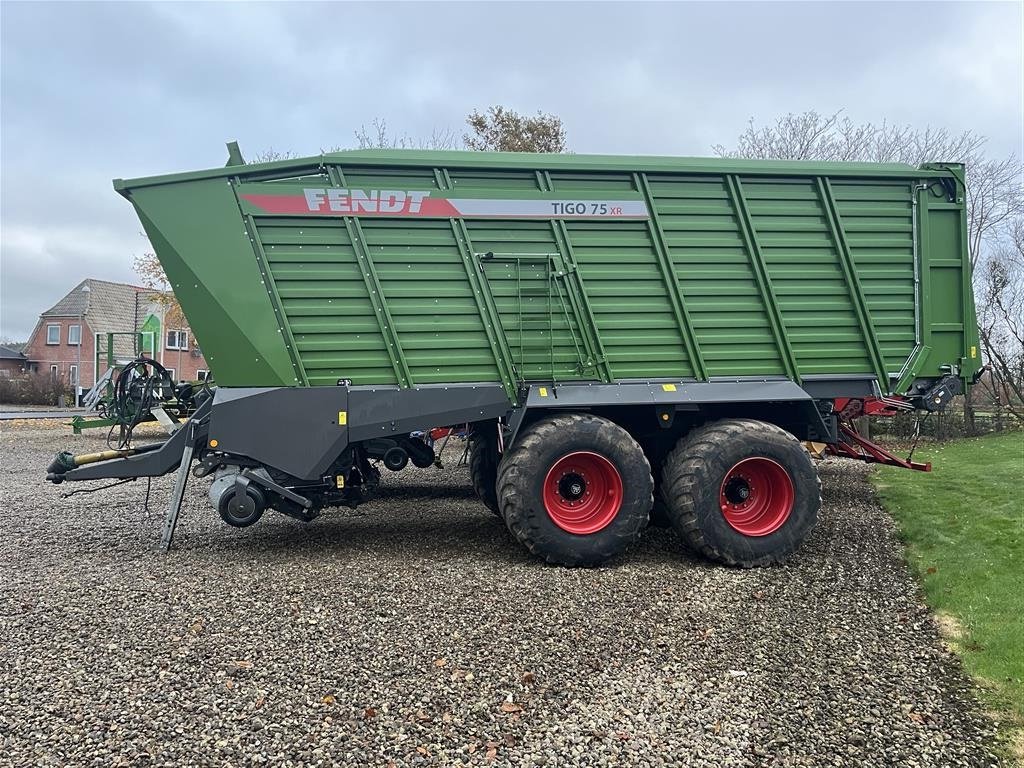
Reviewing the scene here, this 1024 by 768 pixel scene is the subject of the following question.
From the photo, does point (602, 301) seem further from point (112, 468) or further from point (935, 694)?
point (112, 468)

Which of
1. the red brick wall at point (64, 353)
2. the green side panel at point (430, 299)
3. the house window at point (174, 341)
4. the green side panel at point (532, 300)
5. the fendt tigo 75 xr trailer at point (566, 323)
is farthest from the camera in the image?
the red brick wall at point (64, 353)

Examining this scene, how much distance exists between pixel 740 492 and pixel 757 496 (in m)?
0.18

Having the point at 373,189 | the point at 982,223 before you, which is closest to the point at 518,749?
the point at 373,189

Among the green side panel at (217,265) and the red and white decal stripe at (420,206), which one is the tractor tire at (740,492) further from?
the green side panel at (217,265)

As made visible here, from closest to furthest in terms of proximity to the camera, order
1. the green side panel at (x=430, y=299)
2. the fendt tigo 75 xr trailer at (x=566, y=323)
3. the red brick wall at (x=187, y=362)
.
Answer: the fendt tigo 75 xr trailer at (x=566, y=323), the green side panel at (x=430, y=299), the red brick wall at (x=187, y=362)

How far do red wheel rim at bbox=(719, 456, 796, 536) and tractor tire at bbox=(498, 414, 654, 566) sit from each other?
2.58 feet

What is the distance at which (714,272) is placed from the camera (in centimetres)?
570

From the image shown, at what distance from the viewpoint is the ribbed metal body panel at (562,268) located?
536 centimetres

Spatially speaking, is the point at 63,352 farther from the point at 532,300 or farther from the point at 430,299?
the point at 532,300

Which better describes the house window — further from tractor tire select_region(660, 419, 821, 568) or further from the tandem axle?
tractor tire select_region(660, 419, 821, 568)

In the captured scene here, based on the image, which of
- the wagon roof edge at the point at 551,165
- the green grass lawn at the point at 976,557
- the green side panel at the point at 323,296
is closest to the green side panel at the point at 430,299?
the green side panel at the point at 323,296

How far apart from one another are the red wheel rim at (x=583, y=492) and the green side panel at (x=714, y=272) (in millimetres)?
1285

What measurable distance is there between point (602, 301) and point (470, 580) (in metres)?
2.50

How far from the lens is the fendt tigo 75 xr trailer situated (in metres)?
5.35
